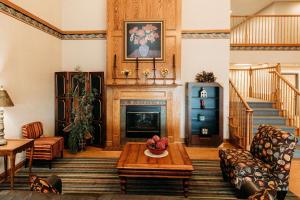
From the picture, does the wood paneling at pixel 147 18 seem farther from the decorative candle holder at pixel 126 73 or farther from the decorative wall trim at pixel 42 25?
the decorative wall trim at pixel 42 25

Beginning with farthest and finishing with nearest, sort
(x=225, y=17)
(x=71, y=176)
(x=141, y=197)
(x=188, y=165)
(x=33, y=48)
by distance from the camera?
(x=225, y=17), (x=33, y=48), (x=71, y=176), (x=188, y=165), (x=141, y=197)

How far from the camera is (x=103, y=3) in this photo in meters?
6.20

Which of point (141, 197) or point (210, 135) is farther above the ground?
point (141, 197)

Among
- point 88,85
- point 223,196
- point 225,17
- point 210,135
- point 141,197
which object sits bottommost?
point 223,196

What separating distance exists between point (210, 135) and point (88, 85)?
3206 mm

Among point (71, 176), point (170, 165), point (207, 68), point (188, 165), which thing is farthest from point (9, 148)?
point (207, 68)

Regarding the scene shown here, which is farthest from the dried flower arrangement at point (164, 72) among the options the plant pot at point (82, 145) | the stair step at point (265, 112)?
the stair step at point (265, 112)

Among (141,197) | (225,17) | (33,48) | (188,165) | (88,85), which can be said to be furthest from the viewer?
(225,17)

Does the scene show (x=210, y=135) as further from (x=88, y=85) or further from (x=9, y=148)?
(x=9, y=148)

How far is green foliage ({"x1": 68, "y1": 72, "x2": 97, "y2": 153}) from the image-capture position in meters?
5.21

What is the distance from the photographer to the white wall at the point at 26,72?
3984 millimetres

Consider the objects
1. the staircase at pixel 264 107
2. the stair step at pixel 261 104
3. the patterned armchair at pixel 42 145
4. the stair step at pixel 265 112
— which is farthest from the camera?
the stair step at pixel 261 104

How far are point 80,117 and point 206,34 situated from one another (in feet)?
12.3

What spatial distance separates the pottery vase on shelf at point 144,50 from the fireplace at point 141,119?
1.15 metres
